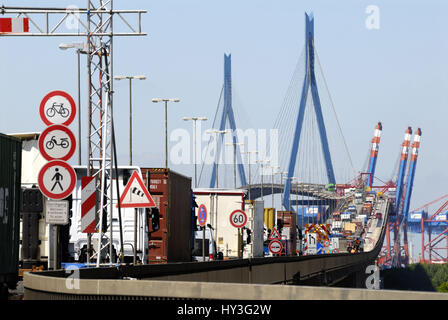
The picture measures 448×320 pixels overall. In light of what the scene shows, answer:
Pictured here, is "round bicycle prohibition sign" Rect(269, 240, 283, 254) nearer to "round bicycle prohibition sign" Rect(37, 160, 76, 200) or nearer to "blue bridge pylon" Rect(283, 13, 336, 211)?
"round bicycle prohibition sign" Rect(37, 160, 76, 200)

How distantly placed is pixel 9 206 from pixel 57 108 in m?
4.03

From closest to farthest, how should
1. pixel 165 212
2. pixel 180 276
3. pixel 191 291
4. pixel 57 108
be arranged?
pixel 191 291 < pixel 57 108 < pixel 180 276 < pixel 165 212

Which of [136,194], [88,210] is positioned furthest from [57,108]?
[136,194]

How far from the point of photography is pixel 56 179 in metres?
12.0

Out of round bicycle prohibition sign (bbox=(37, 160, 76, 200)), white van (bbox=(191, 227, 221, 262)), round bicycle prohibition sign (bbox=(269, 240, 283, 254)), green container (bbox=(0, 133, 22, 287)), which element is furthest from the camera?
white van (bbox=(191, 227, 221, 262))

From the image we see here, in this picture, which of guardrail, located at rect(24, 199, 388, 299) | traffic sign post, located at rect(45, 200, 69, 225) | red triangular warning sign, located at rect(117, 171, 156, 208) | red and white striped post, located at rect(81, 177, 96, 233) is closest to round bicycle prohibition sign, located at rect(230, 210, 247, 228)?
guardrail, located at rect(24, 199, 388, 299)

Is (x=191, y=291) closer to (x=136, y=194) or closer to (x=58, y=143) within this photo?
(x=58, y=143)

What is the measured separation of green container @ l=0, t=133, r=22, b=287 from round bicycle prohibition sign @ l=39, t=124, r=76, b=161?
347 centimetres

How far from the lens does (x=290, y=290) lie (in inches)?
341

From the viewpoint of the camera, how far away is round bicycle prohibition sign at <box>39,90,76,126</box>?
12164 mm

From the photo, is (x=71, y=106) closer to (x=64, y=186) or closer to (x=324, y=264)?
(x=64, y=186)

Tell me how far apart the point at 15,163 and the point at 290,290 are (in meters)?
8.49

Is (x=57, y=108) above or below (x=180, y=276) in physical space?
above
